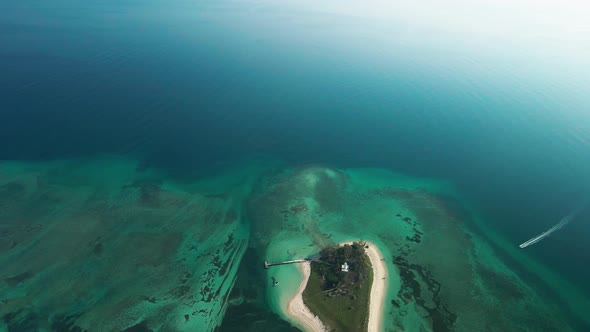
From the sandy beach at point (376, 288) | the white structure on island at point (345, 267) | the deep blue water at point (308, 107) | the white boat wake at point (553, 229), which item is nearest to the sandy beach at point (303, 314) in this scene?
the white structure on island at point (345, 267)

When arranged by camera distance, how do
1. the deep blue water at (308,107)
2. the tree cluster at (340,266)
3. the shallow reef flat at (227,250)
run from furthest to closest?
the deep blue water at (308,107) → the tree cluster at (340,266) → the shallow reef flat at (227,250)

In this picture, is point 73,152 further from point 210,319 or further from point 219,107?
point 210,319

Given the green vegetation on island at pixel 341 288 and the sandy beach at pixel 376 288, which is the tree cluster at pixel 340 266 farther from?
the sandy beach at pixel 376 288

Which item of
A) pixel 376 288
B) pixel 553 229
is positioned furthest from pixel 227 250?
pixel 553 229

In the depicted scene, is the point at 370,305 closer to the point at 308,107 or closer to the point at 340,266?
the point at 340,266

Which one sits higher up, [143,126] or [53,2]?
[53,2]

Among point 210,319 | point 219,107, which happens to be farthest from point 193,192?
point 219,107

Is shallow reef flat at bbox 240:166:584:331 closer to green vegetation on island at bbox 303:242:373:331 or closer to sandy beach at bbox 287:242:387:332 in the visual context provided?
sandy beach at bbox 287:242:387:332
